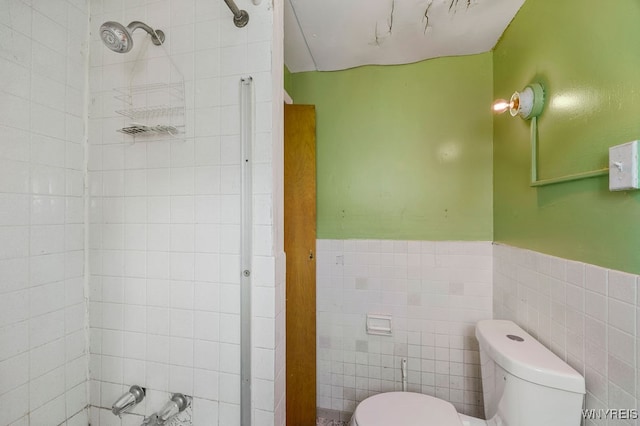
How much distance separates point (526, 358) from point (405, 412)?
0.57 m

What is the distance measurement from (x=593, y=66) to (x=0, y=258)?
1994mm

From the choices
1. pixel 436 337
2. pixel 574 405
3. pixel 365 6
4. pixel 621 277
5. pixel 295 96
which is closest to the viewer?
pixel 621 277

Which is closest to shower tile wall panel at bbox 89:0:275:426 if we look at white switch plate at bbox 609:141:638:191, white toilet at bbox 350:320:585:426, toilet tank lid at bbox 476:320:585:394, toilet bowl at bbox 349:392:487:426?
toilet bowl at bbox 349:392:487:426

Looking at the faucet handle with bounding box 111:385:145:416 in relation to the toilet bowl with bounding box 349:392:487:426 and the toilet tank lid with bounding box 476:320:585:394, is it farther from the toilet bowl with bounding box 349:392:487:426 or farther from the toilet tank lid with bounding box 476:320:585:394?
the toilet tank lid with bounding box 476:320:585:394

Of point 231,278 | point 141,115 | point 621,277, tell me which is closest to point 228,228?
point 231,278

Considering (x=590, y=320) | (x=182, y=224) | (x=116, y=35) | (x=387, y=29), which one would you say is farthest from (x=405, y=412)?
(x=387, y=29)

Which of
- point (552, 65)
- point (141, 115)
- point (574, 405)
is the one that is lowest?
point (574, 405)

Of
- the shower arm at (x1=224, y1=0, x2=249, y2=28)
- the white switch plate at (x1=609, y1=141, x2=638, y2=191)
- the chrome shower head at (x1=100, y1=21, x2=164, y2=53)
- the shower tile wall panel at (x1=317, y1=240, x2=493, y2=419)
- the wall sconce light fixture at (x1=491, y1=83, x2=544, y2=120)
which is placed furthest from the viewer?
the shower tile wall panel at (x1=317, y1=240, x2=493, y2=419)

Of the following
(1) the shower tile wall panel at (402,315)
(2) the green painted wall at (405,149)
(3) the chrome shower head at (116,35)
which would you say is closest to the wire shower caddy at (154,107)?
(3) the chrome shower head at (116,35)

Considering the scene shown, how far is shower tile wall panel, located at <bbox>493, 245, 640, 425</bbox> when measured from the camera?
67 centimetres

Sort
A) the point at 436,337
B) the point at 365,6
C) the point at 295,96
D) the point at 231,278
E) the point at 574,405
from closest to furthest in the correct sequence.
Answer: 1. the point at 574,405
2. the point at 231,278
3. the point at 365,6
4. the point at 436,337
5. the point at 295,96

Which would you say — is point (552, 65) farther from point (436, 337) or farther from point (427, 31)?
Result: point (436, 337)

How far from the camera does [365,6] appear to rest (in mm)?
1215

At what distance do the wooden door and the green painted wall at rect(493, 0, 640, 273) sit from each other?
113 centimetres
